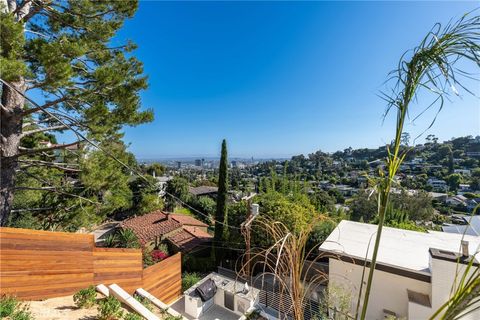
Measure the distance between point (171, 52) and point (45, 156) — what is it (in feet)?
28.5

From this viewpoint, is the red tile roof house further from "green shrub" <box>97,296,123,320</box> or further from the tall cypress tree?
"green shrub" <box>97,296,123,320</box>

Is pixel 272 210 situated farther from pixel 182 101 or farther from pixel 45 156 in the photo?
pixel 182 101

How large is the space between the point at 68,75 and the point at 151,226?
1026 cm

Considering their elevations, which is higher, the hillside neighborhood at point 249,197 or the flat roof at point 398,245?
the hillside neighborhood at point 249,197

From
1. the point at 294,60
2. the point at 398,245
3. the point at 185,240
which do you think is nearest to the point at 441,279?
the point at 398,245

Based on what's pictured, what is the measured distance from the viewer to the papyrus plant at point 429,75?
0.80 metres

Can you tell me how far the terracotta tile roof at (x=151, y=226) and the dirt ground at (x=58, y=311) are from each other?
316 inches

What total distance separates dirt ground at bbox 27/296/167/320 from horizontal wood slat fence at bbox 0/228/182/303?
17 centimetres

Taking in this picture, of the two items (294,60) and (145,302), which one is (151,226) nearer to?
(145,302)

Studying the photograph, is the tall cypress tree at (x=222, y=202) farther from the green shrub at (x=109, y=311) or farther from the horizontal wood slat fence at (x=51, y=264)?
the green shrub at (x=109, y=311)

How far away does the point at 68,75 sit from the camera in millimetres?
3338

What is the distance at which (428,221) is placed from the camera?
1745cm

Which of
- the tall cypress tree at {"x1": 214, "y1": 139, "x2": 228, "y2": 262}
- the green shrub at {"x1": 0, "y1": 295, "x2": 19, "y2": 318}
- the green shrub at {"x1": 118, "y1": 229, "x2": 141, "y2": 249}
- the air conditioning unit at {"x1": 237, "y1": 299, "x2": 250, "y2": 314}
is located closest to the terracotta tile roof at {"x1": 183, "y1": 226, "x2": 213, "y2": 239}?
the tall cypress tree at {"x1": 214, "y1": 139, "x2": 228, "y2": 262}

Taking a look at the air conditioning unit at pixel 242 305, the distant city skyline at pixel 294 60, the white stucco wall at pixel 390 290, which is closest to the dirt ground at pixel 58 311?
the distant city skyline at pixel 294 60
